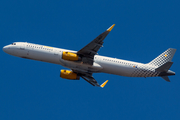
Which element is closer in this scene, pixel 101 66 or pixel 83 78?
pixel 101 66

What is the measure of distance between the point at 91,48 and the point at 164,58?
1543cm

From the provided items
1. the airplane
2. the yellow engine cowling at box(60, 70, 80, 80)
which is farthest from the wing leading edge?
the yellow engine cowling at box(60, 70, 80, 80)

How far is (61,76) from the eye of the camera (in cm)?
4938

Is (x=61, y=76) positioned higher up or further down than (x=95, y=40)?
further down

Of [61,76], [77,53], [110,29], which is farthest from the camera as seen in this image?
[61,76]

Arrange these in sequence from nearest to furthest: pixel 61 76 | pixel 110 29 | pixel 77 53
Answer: pixel 110 29, pixel 77 53, pixel 61 76

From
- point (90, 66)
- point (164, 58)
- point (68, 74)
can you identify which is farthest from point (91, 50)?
point (164, 58)

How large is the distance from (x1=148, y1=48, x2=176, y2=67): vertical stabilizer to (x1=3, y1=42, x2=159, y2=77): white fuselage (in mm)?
1774

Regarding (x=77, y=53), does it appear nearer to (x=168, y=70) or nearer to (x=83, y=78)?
(x=83, y=78)

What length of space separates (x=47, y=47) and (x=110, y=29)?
43.5 feet

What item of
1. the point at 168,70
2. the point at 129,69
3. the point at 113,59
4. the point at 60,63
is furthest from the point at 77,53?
the point at 168,70

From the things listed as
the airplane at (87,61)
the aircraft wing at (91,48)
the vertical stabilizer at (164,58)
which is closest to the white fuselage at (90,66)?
the airplane at (87,61)

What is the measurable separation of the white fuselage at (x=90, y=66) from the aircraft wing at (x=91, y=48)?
4.41 feet

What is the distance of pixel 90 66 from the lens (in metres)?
46.7
